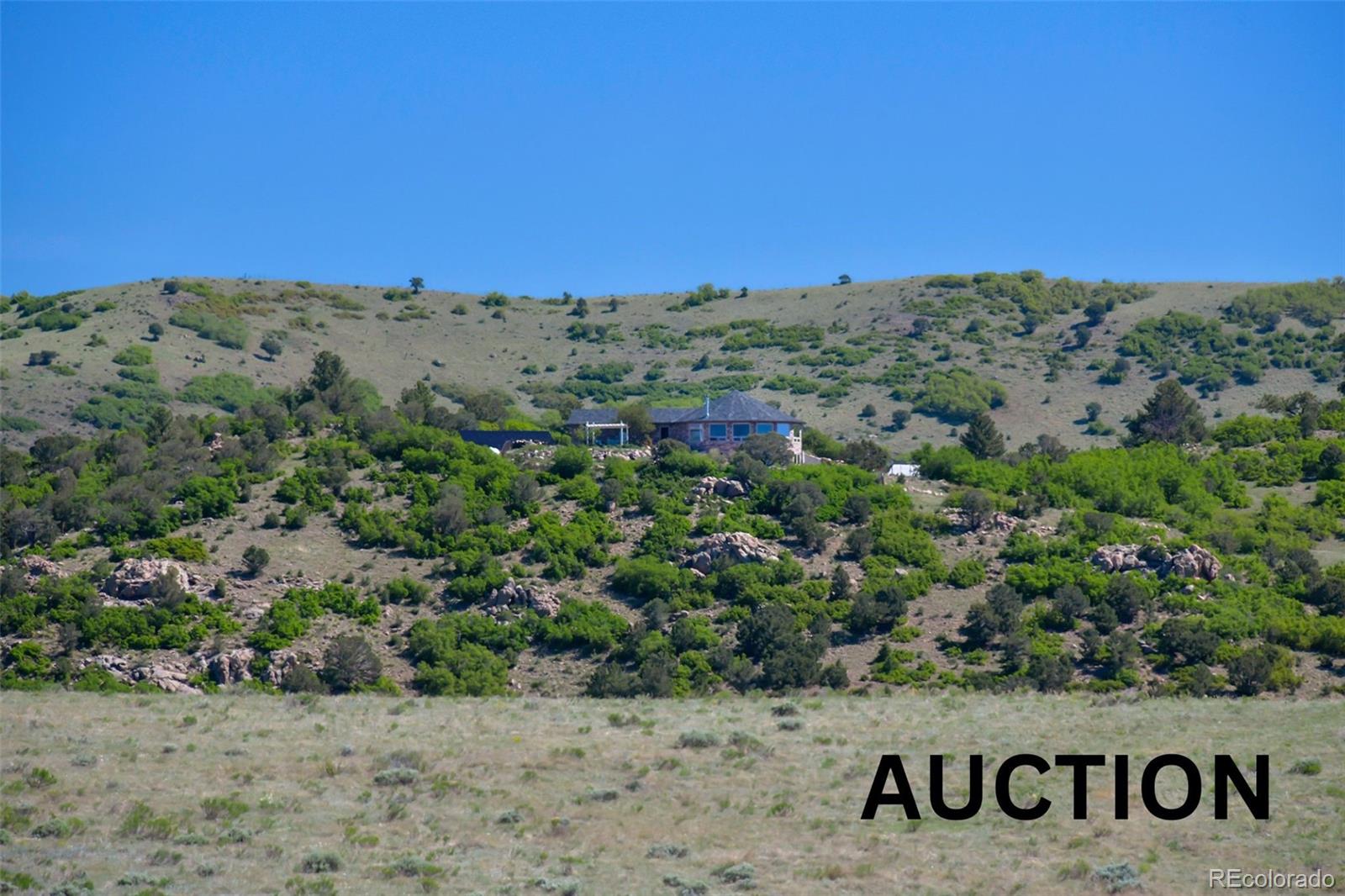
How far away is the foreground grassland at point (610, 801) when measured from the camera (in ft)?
77.0

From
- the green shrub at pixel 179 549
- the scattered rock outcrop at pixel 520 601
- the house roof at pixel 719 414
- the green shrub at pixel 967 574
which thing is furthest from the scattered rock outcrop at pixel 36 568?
the green shrub at pixel 967 574

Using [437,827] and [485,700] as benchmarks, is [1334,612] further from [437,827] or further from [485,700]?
[437,827]

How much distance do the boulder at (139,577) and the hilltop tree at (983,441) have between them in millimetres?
36976

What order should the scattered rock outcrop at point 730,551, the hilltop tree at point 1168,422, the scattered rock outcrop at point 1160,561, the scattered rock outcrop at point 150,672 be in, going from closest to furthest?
the scattered rock outcrop at point 150,672 < the scattered rock outcrop at point 1160,561 < the scattered rock outcrop at point 730,551 < the hilltop tree at point 1168,422

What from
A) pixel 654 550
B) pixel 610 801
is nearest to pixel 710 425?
pixel 654 550

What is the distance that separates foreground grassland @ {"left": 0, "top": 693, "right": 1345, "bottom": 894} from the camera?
23469 millimetres

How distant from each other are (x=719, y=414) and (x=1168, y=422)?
23.3 m

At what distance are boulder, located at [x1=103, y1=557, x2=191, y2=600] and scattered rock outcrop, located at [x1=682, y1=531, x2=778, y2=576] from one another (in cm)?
1683

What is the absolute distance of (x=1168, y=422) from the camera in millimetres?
79312

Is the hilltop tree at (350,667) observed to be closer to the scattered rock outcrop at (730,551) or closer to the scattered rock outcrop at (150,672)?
the scattered rock outcrop at (150,672)

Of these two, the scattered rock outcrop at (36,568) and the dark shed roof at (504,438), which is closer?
the scattered rock outcrop at (36,568)

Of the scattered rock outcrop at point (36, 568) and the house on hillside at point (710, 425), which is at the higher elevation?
the house on hillside at point (710, 425)

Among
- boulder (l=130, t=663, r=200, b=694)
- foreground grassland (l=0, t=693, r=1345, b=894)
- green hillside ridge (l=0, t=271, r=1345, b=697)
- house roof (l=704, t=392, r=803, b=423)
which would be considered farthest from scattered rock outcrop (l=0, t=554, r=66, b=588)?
house roof (l=704, t=392, r=803, b=423)

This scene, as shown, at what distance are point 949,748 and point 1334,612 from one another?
28.3 m
